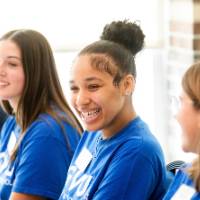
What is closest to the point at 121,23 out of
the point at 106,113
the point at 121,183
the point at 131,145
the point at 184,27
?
the point at 106,113

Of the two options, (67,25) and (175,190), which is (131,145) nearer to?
(175,190)

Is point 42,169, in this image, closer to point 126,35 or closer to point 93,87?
point 93,87

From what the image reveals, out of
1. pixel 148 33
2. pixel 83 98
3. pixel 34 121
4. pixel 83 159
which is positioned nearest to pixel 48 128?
pixel 34 121

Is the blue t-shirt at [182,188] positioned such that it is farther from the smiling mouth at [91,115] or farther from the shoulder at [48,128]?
the shoulder at [48,128]

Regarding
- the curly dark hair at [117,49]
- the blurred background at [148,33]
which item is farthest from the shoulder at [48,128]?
the blurred background at [148,33]

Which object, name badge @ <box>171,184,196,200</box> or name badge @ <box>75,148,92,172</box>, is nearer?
name badge @ <box>171,184,196,200</box>

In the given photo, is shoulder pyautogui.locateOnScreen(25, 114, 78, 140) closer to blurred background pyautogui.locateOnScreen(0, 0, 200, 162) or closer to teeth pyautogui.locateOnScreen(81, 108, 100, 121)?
teeth pyautogui.locateOnScreen(81, 108, 100, 121)

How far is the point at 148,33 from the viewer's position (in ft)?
9.27

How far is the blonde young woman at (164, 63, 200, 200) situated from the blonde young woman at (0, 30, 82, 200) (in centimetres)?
59

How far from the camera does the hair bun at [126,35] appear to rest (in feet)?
5.53

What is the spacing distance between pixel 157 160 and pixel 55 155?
1.57 feet

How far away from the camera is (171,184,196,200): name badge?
1.35 metres

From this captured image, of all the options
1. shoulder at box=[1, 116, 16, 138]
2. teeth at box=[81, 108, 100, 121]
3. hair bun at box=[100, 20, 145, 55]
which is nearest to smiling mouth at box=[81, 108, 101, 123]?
teeth at box=[81, 108, 100, 121]

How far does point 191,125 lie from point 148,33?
1545 millimetres
